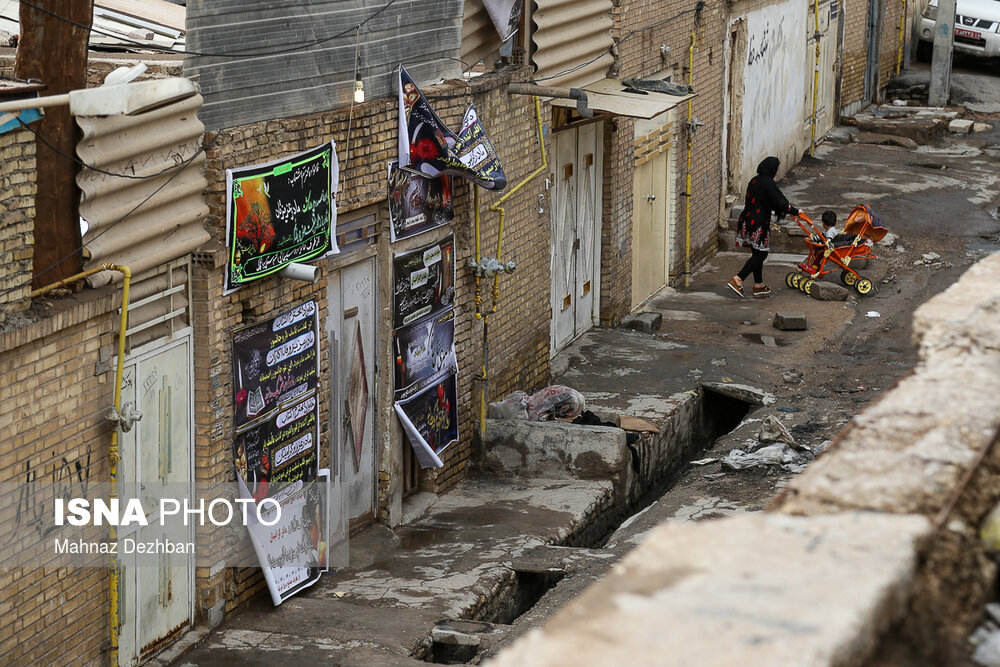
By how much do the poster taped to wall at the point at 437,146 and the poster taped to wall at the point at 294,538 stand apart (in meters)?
2.32

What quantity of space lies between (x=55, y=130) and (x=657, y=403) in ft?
23.7

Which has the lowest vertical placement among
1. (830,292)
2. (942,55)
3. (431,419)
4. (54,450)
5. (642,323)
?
(830,292)

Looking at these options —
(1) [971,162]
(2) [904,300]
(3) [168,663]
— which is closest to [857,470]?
(3) [168,663]

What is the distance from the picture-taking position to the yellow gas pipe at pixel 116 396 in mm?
7023

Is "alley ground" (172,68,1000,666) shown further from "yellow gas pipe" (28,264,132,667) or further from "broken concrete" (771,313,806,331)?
"yellow gas pipe" (28,264,132,667)

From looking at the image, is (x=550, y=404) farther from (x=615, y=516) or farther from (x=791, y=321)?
(x=791, y=321)

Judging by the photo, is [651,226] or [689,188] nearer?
A: [651,226]

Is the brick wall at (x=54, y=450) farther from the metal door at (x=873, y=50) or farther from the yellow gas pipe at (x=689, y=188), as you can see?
the metal door at (x=873, y=50)

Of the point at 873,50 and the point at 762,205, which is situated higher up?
the point at 873,50

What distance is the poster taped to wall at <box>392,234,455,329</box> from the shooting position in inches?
399

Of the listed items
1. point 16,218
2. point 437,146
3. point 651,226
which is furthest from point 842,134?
point 16,218

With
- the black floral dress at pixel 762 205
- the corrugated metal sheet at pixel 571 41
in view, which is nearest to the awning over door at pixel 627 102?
the corrugated metal sheet at pixel 571 41

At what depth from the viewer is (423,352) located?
10.6m

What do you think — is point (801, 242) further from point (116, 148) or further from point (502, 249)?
point (116, 148)
